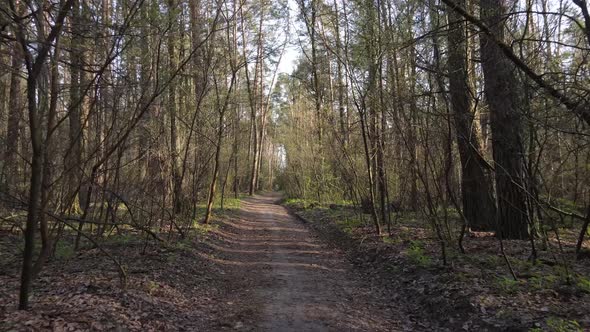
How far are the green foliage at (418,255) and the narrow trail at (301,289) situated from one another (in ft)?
3.65

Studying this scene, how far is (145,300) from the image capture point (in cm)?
543

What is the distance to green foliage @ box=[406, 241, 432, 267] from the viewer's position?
7.31m

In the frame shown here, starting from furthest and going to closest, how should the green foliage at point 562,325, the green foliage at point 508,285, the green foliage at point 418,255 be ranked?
the green foliage at point 418,255 → the green foliage at point 508,285 → the green foliage at point 562,325

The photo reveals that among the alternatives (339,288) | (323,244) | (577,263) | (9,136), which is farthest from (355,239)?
(9,136)

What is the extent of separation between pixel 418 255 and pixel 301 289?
2.59 meters

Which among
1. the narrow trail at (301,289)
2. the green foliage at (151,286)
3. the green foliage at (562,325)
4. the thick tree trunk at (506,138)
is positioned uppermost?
the thick tree trunk at (506,138)

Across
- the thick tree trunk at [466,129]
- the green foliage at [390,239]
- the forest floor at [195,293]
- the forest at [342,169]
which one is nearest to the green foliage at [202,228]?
the forest at [342,169]

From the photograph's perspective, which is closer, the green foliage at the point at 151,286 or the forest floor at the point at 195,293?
the forest floor at the point at 195,293

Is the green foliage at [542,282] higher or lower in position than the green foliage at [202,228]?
lower

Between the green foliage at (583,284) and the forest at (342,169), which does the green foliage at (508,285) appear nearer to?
the forest at (342,169)

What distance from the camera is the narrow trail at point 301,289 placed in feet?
16.6

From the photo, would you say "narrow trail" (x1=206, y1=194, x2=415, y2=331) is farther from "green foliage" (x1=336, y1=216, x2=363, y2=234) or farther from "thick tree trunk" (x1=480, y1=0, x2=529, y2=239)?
"thick tree trunk" (x1=480, y1=0, x2=529, y2=239)

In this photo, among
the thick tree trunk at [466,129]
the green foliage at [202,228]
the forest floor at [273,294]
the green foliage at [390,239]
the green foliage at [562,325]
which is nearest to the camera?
the green foliage at [562,325]

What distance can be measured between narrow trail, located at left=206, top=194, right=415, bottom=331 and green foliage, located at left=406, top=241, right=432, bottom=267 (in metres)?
1.11
